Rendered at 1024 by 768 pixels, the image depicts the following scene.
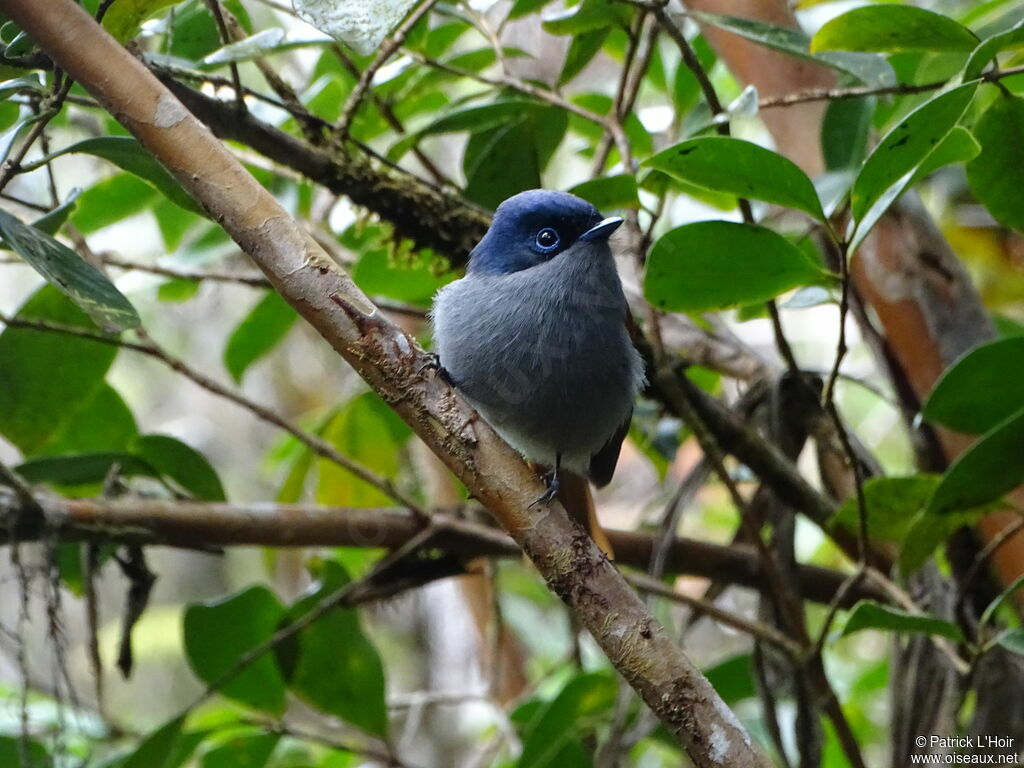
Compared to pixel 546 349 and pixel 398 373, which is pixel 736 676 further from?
pixel 398 373

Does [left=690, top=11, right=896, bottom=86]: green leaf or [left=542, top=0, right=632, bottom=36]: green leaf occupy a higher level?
[left=542, top=0, right=632, bottom=36]: green leaf

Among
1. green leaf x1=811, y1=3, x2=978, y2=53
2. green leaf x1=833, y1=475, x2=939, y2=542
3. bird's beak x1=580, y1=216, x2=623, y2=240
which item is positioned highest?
green leaf x1=811, y1=3, x2=978, y2=53

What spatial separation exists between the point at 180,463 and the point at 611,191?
3.63 feet

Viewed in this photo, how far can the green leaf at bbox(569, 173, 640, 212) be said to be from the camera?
6.35ft

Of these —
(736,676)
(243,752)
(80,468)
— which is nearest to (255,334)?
(80,468)

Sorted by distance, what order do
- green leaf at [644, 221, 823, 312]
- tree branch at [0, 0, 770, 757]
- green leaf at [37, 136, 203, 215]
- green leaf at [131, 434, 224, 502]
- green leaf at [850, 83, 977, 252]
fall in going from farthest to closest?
green leaf at [131, 434, 224, 502], green leaf at [644, 221, 823, 312], green leaf at [37, 136, 203, 215], green leaf at [850, 83, 977, 252], tree branch at [0, 0, 770, 757]

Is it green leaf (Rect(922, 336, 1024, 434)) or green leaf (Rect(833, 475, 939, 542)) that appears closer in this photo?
green leaf (Rect(922, 336, 1024, 434))

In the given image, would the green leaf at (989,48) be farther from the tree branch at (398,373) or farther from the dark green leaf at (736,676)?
the dark green leaf at (736,676)

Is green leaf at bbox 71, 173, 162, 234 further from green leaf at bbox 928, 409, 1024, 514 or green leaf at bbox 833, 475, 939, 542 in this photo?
green leaf at bbox 928, 409, 1024, 514

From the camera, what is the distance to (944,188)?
377 centimetres

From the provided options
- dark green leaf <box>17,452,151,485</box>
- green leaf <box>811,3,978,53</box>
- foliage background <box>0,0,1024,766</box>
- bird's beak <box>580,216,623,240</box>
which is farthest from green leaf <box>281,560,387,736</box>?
green leaf <box>811,3,978,53</box>

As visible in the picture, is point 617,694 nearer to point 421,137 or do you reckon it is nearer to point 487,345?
point 487,345

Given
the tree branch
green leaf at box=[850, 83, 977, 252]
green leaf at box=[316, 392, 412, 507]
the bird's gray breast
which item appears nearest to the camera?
the tree branch

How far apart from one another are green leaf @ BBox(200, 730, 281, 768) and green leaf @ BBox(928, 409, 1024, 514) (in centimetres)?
146
